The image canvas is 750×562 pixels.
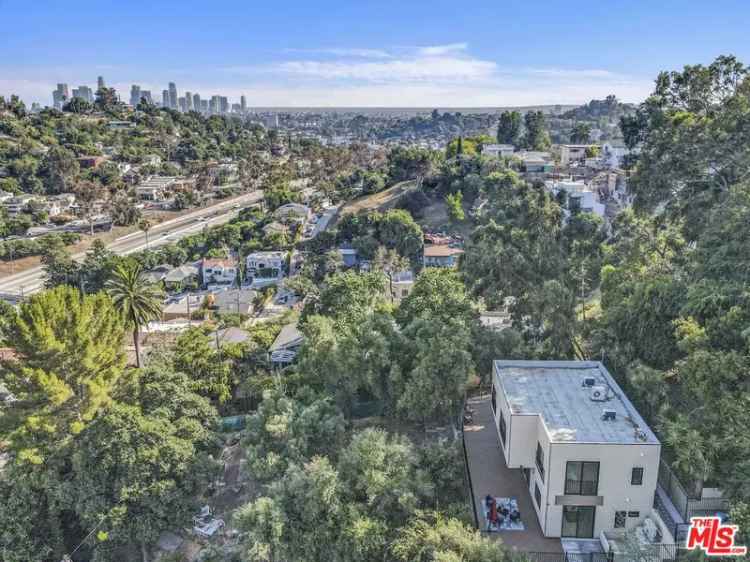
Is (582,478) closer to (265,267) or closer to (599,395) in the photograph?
(599,395)

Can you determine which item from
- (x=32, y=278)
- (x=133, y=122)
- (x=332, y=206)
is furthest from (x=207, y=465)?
(x=133, y=122)

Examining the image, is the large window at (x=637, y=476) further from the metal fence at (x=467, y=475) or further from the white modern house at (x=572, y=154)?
the white modern house at (x=572, y=154)

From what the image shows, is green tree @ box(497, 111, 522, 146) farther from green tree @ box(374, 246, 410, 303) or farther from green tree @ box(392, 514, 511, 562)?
green tree @ box(392, 514, 511, 562)

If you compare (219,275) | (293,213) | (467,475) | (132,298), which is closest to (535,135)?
(293,213)

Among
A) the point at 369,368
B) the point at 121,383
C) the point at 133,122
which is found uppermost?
the point at 133,122

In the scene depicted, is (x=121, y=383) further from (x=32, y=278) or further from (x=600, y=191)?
(x=32, y=278)

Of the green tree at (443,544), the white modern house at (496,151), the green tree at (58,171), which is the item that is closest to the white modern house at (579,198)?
the white modern house at (496,151)

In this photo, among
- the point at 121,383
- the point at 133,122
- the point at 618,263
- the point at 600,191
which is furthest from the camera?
the point at 133,122
